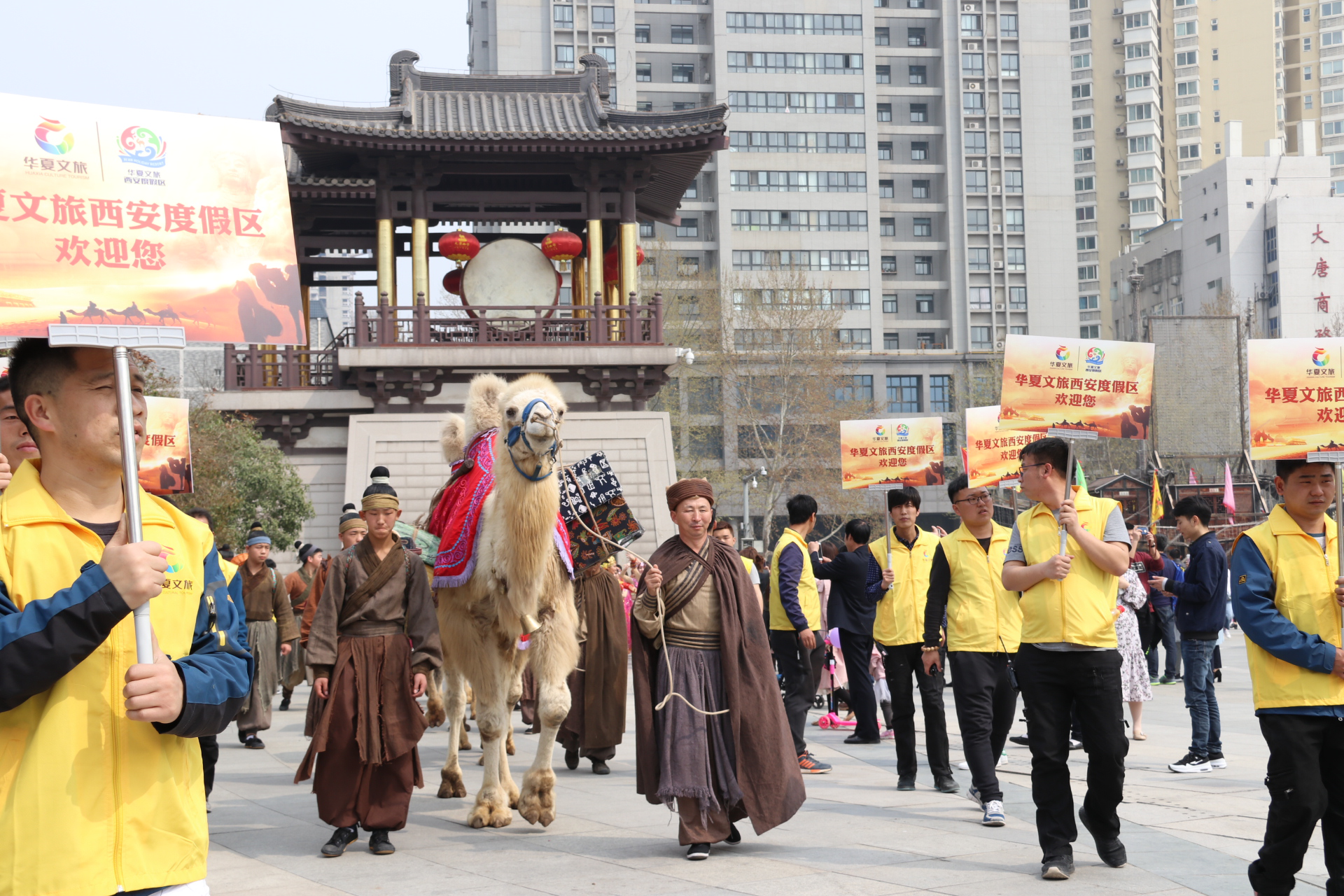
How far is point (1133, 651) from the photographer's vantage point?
443 inches

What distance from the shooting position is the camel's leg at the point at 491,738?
7.57 metres

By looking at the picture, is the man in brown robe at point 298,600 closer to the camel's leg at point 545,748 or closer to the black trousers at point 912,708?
the camel's leg at point 545,748

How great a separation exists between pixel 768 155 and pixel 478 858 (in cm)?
6237

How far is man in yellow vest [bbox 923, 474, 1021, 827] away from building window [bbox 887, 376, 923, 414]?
186 feet

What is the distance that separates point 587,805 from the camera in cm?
843

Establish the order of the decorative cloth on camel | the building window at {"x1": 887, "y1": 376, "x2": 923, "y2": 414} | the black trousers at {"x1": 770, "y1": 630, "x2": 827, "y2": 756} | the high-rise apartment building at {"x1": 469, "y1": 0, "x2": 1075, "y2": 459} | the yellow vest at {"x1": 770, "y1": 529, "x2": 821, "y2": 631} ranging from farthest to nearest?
the high-rise apartment building at {"x1": 469, "y1": 0, "x2": 1075, "y2": 459}, the building window at {"x1": 887, "y1": 376, "x2": 923, "y2": 414}, the yellow vest at {"x1": 770, "y1": 529, "x2": 821, "y2": 631}, the black trousers at {"x1": 770, "y1": 630, "x2": 827, "y2": 756}, the decorative cloth on camel

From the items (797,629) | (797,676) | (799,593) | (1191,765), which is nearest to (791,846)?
(797,629)

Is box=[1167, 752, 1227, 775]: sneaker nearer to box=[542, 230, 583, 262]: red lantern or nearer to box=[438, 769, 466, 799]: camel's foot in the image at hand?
box=[438, 769, 466, 799]: camel's foot

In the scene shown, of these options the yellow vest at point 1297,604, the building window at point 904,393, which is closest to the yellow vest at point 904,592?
the yellow vest at point 1297,604

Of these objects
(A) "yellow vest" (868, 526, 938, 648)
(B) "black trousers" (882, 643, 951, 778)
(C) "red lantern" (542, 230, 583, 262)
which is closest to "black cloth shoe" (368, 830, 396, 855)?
(B) "black trousers" (882, 643, 951, 778)

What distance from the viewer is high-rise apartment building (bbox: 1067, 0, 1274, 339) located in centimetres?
8400

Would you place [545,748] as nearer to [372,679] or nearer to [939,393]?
[372,679]

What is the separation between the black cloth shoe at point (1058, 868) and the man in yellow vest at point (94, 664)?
13.9 ft

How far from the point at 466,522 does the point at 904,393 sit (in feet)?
192
